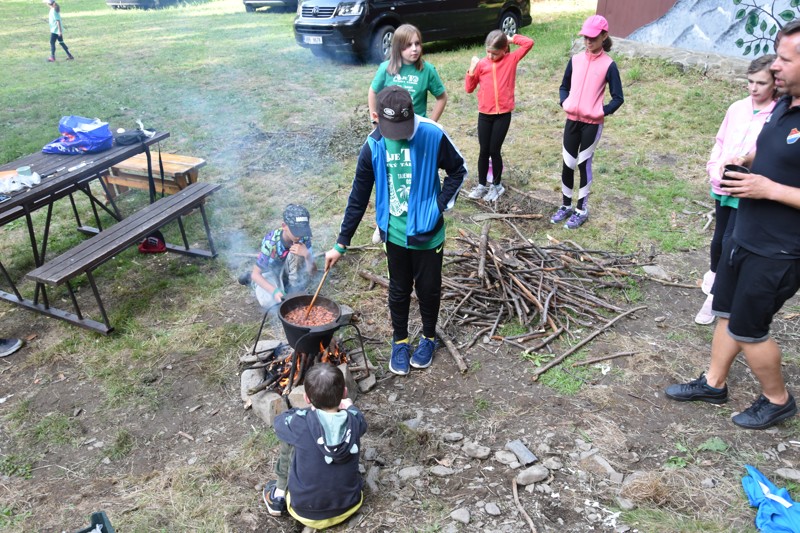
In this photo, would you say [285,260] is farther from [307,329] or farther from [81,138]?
[81,138]

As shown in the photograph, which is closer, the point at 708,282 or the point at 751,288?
the point at 751,288

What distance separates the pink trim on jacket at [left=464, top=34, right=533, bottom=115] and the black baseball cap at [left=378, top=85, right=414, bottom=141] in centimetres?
299

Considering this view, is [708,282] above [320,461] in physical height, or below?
below

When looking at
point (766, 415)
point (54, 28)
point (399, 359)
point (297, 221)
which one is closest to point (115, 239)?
point (297, 221)

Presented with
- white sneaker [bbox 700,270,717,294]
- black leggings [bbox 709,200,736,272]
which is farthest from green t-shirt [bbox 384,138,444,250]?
white sneaker [bbox 700,270,717,294]

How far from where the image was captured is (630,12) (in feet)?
35.1

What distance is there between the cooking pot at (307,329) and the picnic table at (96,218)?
181 cm

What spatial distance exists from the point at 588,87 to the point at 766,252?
2.89 m

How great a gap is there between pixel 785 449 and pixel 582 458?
119 cm

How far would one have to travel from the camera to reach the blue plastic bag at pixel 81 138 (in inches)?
220

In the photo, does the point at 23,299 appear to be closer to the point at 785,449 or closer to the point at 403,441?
the point at 403,441

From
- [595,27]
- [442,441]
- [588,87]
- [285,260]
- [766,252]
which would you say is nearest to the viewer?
[766,252]

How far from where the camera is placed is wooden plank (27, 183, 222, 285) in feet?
14.1

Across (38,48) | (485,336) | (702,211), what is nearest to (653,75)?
(702,211)
